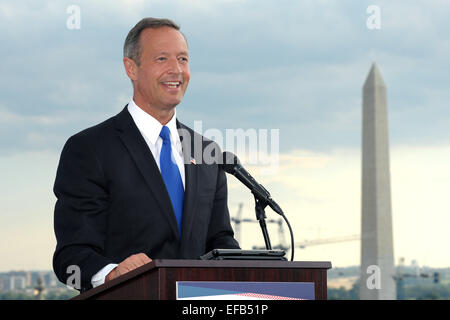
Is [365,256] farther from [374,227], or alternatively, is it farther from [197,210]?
[197,210]

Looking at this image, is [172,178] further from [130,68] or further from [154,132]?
[130,68]

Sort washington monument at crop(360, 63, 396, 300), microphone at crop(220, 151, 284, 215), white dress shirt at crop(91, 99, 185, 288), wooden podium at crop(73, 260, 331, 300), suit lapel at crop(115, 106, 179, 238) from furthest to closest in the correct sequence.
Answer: washington monument at crop(360, 63, 396, 300) < white dress shirt at crop(91, 99, 185, 288) < suit lapel at crop(115, 106, 179, 238) < microphone at crop(220, 151, 284, 215) < wooden podium at crop(73, 260, 331, 300)

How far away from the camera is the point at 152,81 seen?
5.48 metres

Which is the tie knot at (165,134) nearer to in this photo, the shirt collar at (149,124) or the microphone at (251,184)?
the shirt collar at (149,124)

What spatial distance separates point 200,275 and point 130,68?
209 cm

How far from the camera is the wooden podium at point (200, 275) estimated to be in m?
3.93

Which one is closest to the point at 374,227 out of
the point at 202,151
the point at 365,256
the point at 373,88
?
the point at 365,256

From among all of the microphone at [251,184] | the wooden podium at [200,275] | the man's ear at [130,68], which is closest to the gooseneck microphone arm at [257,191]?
the microphone at [251,184]

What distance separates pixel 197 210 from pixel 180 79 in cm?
85

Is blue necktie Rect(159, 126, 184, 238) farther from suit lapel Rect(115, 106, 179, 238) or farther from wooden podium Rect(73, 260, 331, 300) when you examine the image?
wooden podium Rect(73, 260, 331, 300)

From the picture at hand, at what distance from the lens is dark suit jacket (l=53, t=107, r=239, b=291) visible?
5078mm

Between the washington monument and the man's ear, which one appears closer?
the man's ear

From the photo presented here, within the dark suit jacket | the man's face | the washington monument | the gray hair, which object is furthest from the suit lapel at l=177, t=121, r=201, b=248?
the washington monument

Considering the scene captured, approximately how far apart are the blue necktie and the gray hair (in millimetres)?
647
